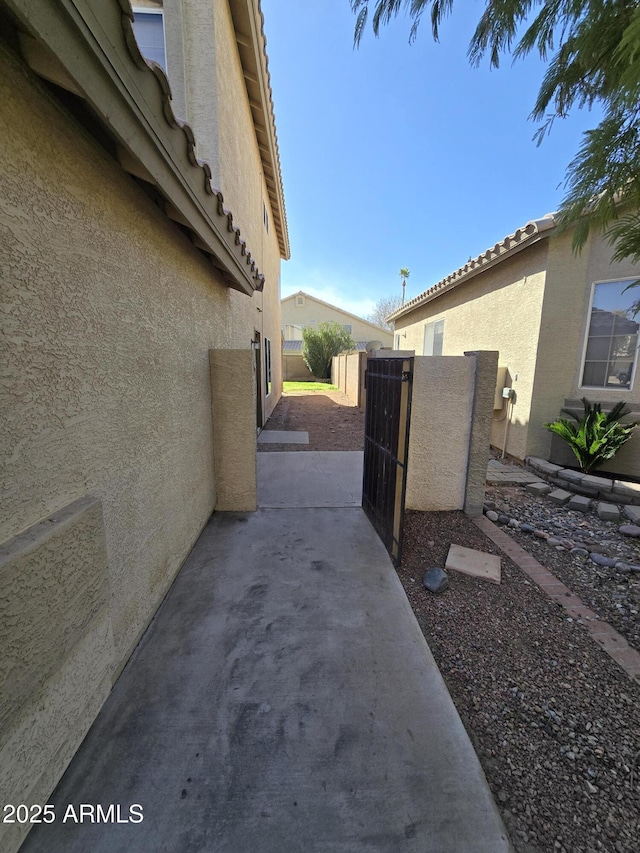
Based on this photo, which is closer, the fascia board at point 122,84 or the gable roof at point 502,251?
the fascia board at point 122,84

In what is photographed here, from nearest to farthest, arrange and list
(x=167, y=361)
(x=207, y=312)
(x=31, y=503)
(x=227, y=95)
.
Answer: (x=31, y=503), (x=167, y=361), (x=207, y=312), (x=227, y=95)

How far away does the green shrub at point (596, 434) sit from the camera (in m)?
5.44

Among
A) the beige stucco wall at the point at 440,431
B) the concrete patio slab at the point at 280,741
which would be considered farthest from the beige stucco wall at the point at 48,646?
the beige stucco wall at the point at 440,431

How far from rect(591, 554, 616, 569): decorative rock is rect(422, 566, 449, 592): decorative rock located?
1.80m

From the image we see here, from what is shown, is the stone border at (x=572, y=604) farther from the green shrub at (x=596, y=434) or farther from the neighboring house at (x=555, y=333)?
the neighboring house at (x=555, y=333)

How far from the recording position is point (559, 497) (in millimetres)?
5035

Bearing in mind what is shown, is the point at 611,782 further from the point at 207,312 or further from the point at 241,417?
the point at 207,312

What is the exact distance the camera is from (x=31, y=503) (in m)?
1.41

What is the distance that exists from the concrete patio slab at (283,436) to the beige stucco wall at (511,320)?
4.56 m

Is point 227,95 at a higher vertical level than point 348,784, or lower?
higher

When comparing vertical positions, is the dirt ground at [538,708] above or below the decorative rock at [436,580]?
below

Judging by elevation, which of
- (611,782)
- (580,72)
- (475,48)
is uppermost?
(475,48)

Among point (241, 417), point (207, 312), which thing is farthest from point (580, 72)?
point (241, 417)

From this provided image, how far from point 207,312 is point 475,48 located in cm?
349
